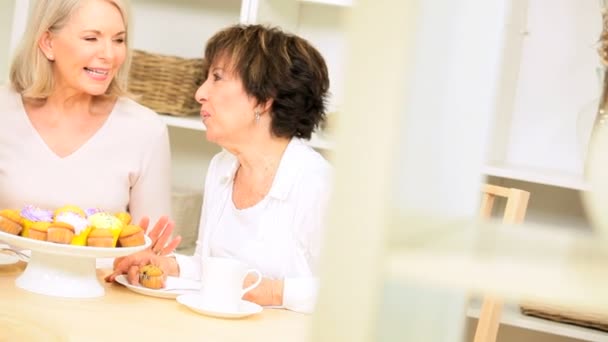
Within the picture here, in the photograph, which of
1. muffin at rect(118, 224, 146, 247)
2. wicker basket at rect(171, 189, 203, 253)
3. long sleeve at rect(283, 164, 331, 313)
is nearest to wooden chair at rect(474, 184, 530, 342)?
long sleeve at rect(283, 164, 331, 313)

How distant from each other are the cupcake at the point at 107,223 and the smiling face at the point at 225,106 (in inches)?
25.5

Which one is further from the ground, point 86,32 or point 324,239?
point 86,32

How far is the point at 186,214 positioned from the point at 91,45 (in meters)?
0.84

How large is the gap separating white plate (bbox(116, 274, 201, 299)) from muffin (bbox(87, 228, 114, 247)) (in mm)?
125

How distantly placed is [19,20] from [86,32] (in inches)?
31.3

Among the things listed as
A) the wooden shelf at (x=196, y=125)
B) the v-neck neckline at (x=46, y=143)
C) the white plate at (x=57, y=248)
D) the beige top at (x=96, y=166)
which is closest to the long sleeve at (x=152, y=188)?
the beige top at (x=96, y=166)

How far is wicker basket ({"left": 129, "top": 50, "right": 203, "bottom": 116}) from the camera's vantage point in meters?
2.94

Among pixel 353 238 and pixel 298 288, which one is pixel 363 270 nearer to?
pixel 353 238

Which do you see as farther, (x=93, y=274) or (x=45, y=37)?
(x=45, y=37)

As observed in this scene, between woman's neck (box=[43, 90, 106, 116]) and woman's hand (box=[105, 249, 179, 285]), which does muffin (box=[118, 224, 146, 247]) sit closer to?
woman's hand (box=[105, 249, 179, 285])

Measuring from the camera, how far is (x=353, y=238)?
42 centimetres

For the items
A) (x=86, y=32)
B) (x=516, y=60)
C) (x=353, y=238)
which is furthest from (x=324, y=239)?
(x=516, y=60)

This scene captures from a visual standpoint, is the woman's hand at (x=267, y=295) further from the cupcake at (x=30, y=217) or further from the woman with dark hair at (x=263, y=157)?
the cupcake at (x=30, y=217)

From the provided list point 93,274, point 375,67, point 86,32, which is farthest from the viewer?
point 86,32
